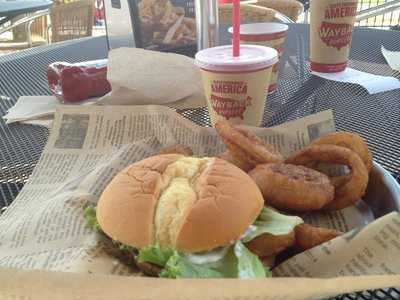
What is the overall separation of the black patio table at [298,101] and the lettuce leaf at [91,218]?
0.68 ft

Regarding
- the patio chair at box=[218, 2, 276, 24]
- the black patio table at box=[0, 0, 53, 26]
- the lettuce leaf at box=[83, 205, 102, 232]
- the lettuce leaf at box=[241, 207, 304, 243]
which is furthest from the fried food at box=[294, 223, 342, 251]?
the black patio table at box=[0, 0, 53, 26]

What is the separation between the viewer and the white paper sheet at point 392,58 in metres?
1.35

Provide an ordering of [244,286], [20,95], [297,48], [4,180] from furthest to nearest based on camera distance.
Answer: [297,48]
[20,95]
[4,180]
[244,286]

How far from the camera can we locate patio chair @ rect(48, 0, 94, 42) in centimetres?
362

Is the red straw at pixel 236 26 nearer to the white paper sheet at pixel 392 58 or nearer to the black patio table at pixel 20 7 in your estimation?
the white paper sheet at pixel 392 58

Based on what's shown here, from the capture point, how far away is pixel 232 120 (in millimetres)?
990

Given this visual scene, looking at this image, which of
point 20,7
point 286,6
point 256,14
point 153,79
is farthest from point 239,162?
point 20,7

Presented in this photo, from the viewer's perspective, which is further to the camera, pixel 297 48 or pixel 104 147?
pixel 297 48

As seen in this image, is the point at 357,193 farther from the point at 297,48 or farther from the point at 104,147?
the point at 297,48

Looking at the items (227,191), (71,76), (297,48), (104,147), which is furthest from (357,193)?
(297,48)

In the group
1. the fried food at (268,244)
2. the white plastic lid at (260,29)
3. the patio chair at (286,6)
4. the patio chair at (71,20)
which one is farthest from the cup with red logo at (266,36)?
the patio chair at (71,20)

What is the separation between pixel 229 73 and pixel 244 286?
1.96 feet

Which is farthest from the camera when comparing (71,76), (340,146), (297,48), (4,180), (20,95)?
(297,48)

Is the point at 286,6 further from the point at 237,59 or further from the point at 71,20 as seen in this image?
the point at 237,59
